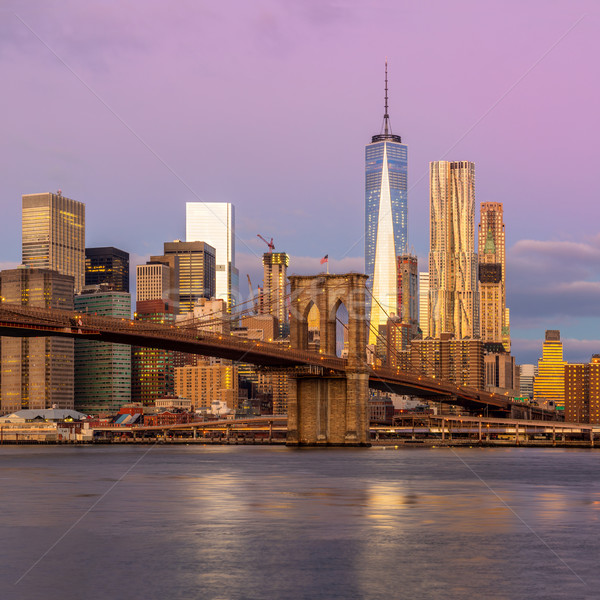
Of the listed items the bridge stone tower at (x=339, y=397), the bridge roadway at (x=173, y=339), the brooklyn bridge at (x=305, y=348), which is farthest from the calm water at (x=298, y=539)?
the bridge stone tower at (x=339, y=397)

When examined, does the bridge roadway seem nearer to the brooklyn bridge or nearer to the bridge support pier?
the brooklyn bridge

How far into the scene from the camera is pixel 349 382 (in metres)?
92.8

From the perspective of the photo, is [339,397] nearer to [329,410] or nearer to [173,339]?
[329,410]

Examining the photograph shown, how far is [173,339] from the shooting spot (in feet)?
273

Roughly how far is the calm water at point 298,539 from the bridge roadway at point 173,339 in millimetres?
22445

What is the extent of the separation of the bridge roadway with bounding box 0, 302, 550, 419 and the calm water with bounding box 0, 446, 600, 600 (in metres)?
22.4

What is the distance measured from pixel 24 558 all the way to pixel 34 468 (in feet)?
150

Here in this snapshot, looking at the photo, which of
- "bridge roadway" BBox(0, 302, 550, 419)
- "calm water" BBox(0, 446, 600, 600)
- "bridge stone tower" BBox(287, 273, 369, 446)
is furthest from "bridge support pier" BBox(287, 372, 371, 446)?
"calm water" BBox(0, 446, 600, 600)

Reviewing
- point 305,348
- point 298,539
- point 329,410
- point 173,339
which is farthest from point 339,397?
point 298,539

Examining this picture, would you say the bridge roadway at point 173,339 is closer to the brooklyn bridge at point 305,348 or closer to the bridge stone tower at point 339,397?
the brooklyn bridge at point 305,348

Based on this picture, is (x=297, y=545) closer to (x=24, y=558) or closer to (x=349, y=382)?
(x=24, y=558)

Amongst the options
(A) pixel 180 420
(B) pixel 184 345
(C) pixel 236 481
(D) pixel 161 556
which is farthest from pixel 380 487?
(A) pixel 180 420

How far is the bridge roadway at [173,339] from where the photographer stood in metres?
74.6

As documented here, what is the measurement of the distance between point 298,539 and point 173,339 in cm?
5467
